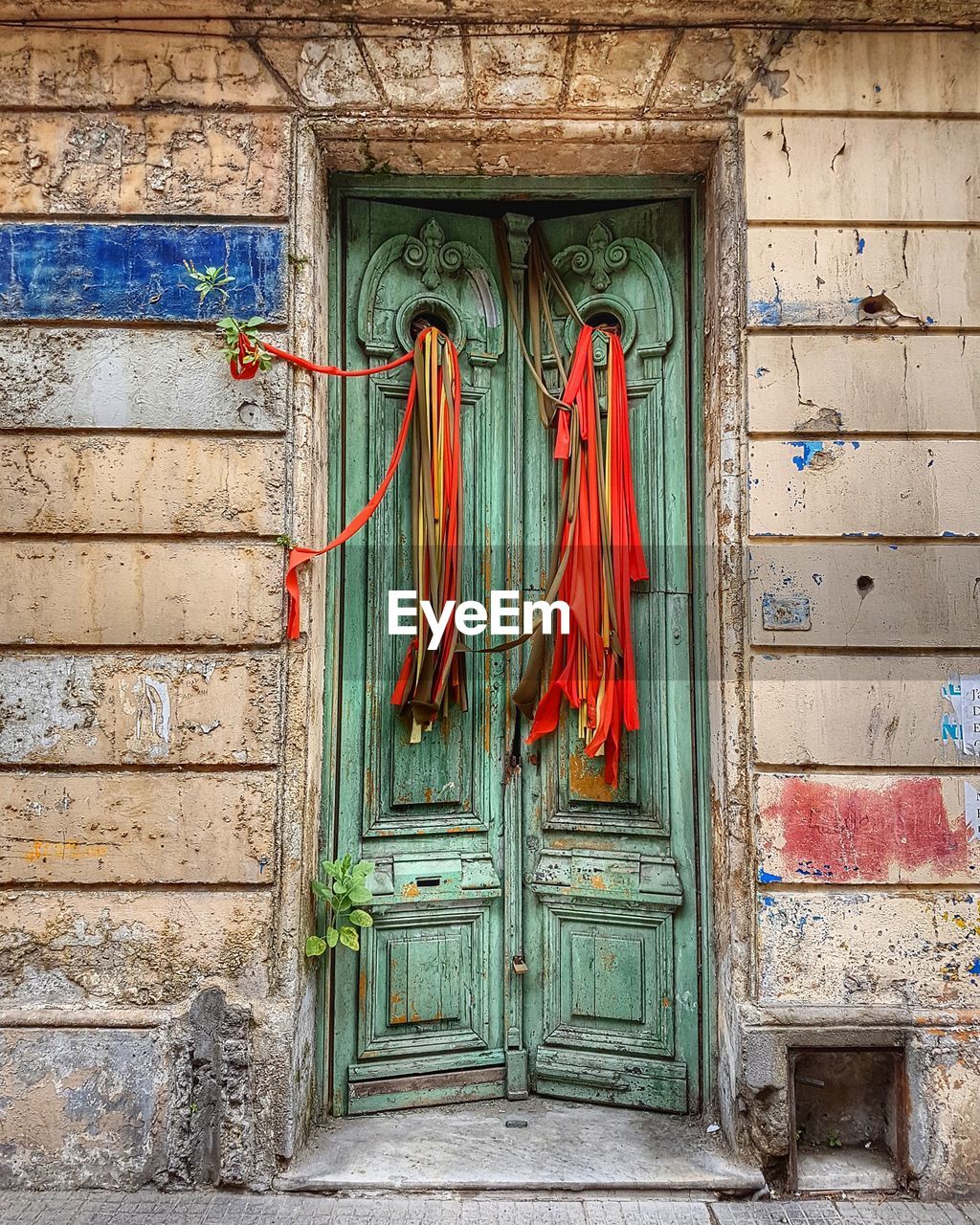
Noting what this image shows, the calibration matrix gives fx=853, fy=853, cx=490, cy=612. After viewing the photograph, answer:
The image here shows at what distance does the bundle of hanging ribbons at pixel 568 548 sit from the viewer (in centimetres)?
349

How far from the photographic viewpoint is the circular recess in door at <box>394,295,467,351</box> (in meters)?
3.64

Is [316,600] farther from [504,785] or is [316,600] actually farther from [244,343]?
[504,785]

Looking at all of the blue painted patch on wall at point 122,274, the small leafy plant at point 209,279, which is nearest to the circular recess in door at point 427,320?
the blue painted patch on wall at point 122,274

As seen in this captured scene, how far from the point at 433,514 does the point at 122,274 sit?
1481mm

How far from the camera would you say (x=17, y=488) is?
317cm

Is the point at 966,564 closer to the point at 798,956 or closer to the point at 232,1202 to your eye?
the point at 798,956

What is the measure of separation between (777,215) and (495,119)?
1143 millimetres

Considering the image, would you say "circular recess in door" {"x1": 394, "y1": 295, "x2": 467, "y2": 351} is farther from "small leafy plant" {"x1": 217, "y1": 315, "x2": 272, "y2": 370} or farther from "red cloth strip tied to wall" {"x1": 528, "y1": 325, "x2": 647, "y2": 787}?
"small leafy plant" {"x1": 217, "y1": 315, "x2": 272, "y2": 370}

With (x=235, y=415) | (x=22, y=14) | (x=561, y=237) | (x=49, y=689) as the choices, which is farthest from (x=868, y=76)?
(x=49, y=689)

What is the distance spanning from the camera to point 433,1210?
2.86 m

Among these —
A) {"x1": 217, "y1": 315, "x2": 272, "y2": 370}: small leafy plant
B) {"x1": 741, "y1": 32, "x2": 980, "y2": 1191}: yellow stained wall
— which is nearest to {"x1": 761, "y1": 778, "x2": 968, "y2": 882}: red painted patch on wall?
{"x1": 741, "y1": 32, "x2": 980, "y2": 1191}: yellow stained wall

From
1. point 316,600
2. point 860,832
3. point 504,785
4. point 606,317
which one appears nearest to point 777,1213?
point 860,832

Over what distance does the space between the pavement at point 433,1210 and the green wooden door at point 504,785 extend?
54 centimetres

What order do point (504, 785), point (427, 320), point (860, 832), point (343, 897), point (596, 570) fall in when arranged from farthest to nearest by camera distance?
point (427, 320) < point (504, 785) < point (596, 570) < point (343, 897) < point (860, 832)
